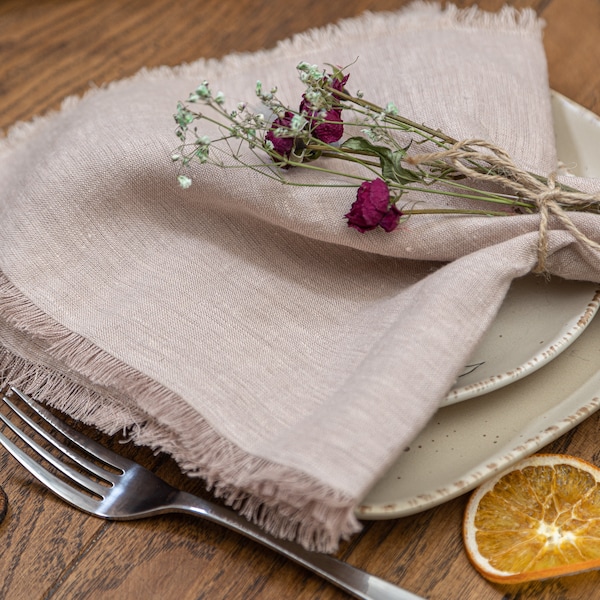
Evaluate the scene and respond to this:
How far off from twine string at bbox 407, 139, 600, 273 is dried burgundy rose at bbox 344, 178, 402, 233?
0.06 meters

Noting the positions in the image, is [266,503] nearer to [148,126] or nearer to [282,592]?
[282,592]

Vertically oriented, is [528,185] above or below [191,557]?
above

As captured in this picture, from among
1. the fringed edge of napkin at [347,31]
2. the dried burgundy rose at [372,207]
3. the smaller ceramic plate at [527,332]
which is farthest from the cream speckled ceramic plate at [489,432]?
the fringed edge of napkin at [347,31]

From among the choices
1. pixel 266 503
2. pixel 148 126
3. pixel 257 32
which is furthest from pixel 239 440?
pixel 257 32

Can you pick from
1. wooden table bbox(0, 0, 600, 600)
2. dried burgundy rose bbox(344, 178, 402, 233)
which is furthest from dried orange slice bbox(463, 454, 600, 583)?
dried burgundy rose bbox(344, 178, 402, 233)

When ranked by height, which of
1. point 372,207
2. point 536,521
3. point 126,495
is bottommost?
point 536,521

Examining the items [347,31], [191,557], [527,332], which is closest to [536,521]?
[527,332]

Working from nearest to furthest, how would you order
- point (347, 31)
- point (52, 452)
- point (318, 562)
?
point (318, 562)
point (52, 452)
point (347, 31)

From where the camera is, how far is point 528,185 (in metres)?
0.72

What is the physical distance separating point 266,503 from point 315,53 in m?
0.66

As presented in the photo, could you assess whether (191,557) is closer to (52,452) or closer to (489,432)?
(52,452)

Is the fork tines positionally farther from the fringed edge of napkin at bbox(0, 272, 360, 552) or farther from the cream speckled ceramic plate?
the cream speckled ceramic plate

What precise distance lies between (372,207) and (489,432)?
231 mm

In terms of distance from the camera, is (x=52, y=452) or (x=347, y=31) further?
(x=347, y=31)
